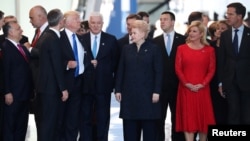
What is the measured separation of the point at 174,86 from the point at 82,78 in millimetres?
1163

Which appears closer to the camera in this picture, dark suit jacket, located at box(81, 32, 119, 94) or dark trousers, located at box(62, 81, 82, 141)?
dark trousers, located at box(62, 81, 82, 141)

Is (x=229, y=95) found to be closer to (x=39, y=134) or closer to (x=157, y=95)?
(x=157, y=95)

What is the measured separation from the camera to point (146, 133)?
25.4ft

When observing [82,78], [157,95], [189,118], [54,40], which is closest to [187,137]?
[189,118]

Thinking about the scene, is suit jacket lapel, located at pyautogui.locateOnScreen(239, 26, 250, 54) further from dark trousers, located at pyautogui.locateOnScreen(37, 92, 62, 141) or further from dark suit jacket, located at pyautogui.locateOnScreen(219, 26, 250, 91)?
dark trousers, located at pyautogui.locateOnScreen(37, 92, 62, 141)

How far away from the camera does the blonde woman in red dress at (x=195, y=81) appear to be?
8055mm

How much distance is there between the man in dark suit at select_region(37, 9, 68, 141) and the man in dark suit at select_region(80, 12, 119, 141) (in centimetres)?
59

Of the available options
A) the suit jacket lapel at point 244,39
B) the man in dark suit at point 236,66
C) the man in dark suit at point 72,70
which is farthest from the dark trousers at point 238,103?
the man in dark suit at point 72,70

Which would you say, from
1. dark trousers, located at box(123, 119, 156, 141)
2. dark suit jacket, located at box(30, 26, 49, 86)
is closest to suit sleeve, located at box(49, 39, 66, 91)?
dark suit jacket, located at box(30, 26, 49, 86)

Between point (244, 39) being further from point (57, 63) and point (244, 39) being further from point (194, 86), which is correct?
point (57, 63)

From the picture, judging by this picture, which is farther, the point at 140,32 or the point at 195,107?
the point at 195,107

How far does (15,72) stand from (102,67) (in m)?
1.05

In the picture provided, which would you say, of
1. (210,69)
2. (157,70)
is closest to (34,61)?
(157,70)

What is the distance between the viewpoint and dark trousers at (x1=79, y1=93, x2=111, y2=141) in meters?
8.24
